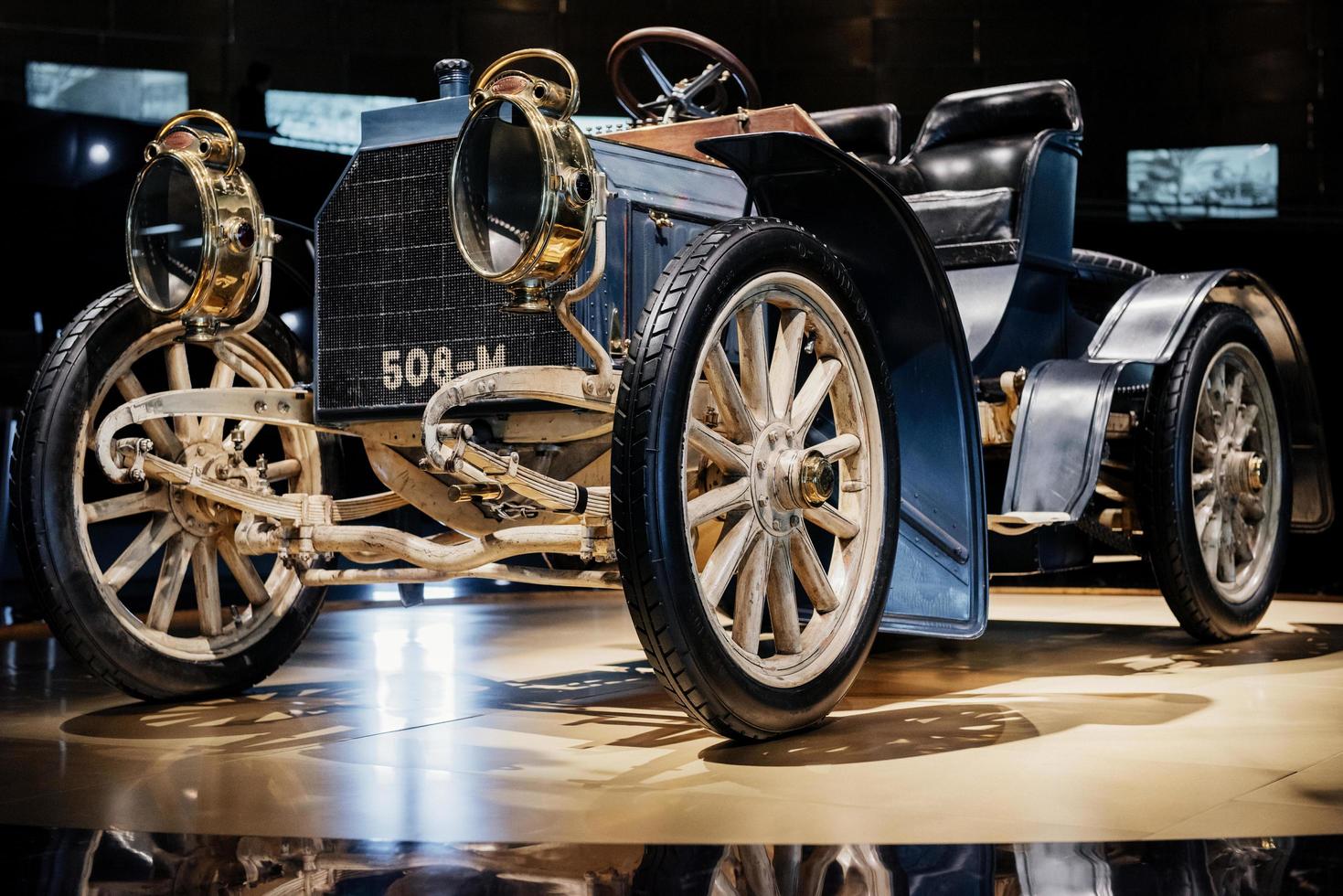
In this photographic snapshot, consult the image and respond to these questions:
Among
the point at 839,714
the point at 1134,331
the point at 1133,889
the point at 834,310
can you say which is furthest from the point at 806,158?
the point at 1133,889

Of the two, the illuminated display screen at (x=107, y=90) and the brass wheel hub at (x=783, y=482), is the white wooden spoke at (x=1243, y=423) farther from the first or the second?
the illuminated display screen at (x=107, y=90)

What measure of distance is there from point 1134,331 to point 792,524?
1.83 m

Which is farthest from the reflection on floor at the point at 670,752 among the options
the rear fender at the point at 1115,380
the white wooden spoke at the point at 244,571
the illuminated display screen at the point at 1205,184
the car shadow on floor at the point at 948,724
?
the illuminated display screen at the point at 1205,184

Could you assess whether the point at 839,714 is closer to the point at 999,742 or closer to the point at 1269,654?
the point at 999,742

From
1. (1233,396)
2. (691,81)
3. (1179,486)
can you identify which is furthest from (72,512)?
(1233,396)

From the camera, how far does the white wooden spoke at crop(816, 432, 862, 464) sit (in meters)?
2.94

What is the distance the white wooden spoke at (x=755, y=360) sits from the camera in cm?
285

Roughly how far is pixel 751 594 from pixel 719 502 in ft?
0.68

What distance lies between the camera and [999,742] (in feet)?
9.07

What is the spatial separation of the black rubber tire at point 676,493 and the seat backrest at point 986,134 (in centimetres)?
203

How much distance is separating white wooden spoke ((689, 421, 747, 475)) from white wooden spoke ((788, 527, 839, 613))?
0.19 m

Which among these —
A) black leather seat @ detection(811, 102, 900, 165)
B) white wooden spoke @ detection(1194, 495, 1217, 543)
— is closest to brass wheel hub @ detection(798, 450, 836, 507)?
white wooden spoke @ detection(1194, 495, 1217, 543)

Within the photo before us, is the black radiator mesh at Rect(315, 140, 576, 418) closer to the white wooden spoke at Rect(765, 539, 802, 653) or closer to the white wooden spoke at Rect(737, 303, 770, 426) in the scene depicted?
the white wooden spoke at Rect(737, 303, 770, 426)

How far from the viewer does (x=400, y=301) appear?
3.24 metres
